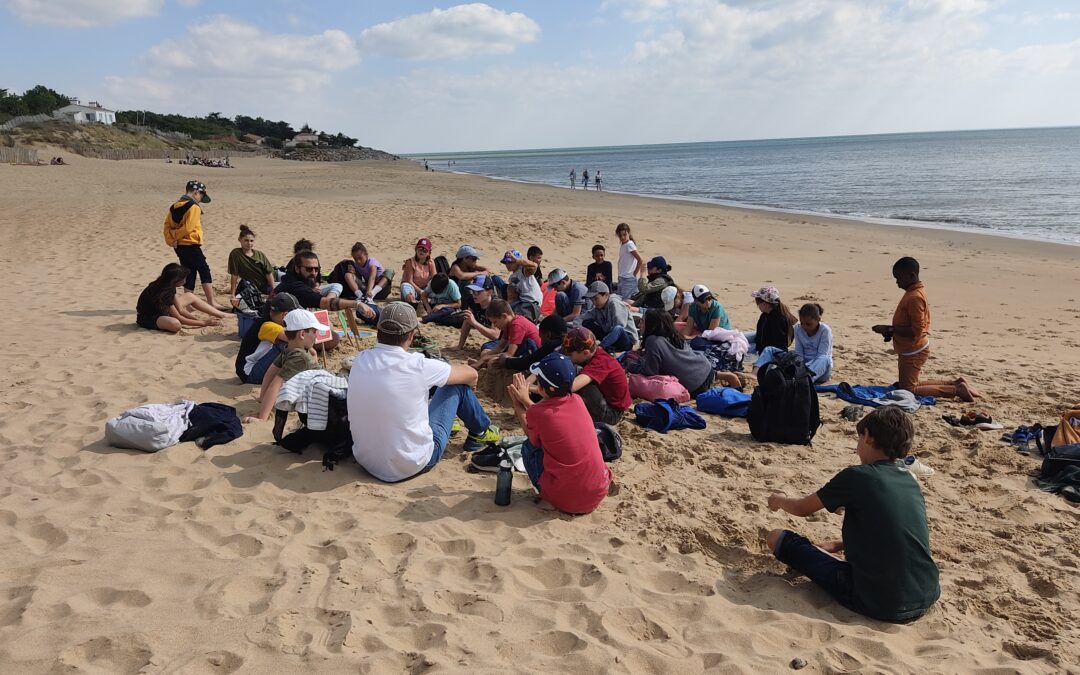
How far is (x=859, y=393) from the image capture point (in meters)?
6.84

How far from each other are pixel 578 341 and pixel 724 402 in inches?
73.0

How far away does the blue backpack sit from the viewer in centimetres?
593

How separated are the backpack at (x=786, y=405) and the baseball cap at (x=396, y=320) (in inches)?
114

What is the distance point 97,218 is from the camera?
17797 mm

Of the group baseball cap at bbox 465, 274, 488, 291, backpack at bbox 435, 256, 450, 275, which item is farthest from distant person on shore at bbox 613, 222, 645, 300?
backpack at bbox 435, 256, 450, 275

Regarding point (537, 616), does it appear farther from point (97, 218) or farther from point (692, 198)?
point (692, 198)

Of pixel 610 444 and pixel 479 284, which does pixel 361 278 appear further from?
pixel 610 444

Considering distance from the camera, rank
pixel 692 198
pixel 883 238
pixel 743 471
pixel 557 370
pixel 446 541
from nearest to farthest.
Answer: pixel 446 541, pixel 557 370, pixel 743 471, pixel 883 238, pixel 692 198

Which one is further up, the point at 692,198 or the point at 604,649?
the point at 692,198

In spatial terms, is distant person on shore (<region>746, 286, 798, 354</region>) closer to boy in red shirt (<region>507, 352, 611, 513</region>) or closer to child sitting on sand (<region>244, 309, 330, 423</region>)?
boy in red shirt (<region>507, 352, 611, 513</region>)

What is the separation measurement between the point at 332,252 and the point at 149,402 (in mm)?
8886

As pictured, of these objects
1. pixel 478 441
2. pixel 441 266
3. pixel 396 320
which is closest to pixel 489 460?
pixel 478 441

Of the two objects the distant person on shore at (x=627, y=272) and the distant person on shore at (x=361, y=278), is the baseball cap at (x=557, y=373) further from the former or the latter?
the distant person on shore at (x=627, y=272)

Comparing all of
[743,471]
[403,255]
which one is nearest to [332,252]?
[403,255]
